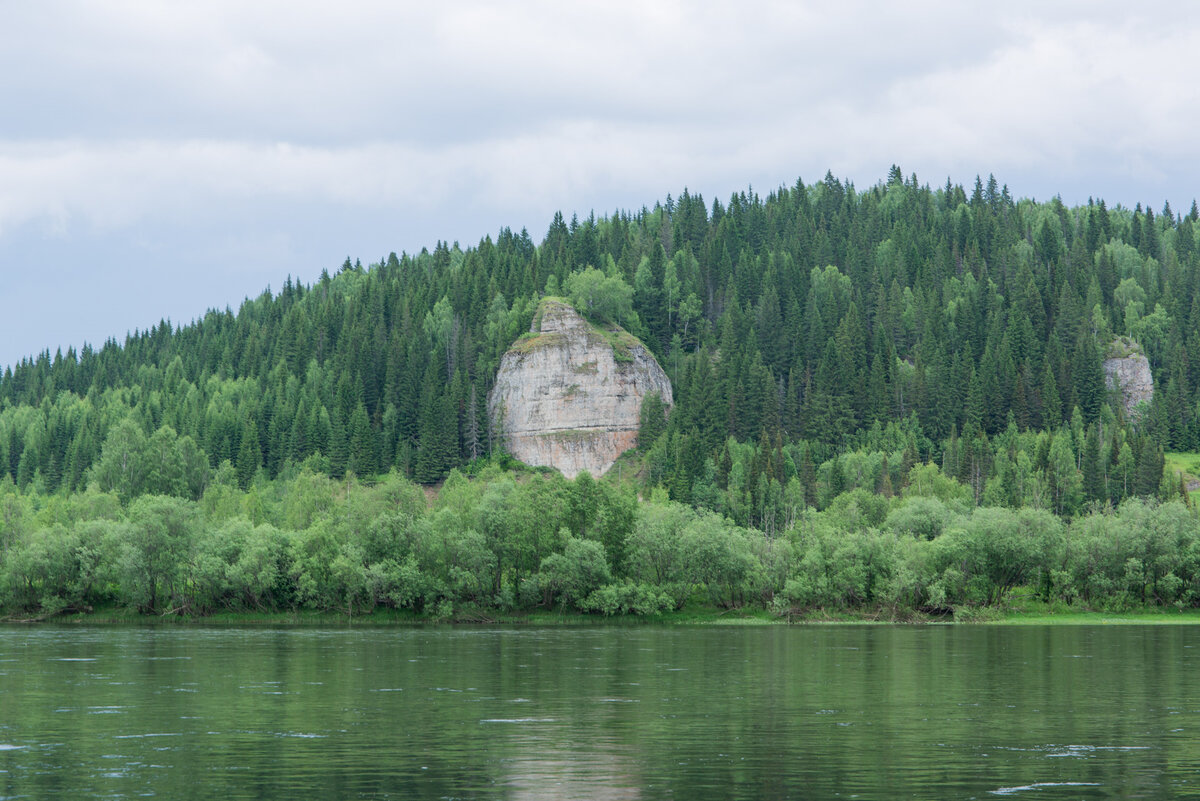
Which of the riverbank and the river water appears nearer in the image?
the river water

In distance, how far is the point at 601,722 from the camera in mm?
50188

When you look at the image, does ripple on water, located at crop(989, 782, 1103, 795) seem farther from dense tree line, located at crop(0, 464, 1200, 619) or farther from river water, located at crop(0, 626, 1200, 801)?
dense tree line, located at crop(0, 464, 1200, 619)

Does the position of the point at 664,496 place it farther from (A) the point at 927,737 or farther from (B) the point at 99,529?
(A) the point at 927,737

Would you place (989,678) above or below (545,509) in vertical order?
below

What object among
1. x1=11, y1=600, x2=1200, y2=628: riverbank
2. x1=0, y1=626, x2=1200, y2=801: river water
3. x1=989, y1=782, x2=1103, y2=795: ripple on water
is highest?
x1=989, y1=782, x2=1103, y2=795: ripple on water

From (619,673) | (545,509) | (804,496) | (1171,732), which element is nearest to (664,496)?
(804,496)

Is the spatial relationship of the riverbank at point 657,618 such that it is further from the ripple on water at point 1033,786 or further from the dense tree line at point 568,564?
the ripple on water at point 1033,786

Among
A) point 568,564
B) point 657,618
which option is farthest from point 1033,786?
point 657,618

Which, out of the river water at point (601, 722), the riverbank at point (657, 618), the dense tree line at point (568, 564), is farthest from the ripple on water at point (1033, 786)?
the dense tree line at point (568, 564)

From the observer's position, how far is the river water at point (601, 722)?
3700 centimetres

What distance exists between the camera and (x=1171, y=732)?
47.2m

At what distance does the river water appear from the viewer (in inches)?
1457

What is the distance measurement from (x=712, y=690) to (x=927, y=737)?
16.7m

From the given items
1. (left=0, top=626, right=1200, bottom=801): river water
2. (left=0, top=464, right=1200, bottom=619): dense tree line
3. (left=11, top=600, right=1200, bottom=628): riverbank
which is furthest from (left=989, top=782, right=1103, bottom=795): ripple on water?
(left=0, top=464, right=1200, bottom=619): dense tree line
